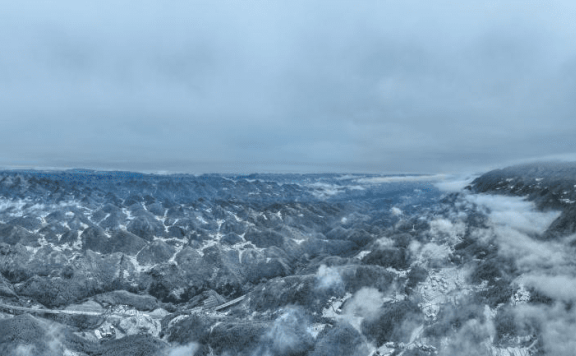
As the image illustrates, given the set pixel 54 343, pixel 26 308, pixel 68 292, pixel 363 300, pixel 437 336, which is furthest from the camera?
pixel 68 292

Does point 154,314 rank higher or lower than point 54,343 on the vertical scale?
lower

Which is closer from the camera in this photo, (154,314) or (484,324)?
(484,324)

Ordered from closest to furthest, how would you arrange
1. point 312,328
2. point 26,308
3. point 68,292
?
1. point 312,328
2. point 26,308
3. point 68,292

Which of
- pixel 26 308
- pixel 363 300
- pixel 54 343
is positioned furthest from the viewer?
pixel 26 308

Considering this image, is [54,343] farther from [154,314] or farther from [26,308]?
[26,308]

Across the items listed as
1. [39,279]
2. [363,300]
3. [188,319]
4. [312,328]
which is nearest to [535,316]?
[363,300]

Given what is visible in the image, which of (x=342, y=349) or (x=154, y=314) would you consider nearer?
(x=342, y=349)

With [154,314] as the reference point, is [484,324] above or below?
above

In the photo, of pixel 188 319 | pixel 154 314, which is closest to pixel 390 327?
pixel 188 319

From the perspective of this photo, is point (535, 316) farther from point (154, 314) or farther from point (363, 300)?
point (154, 314)
